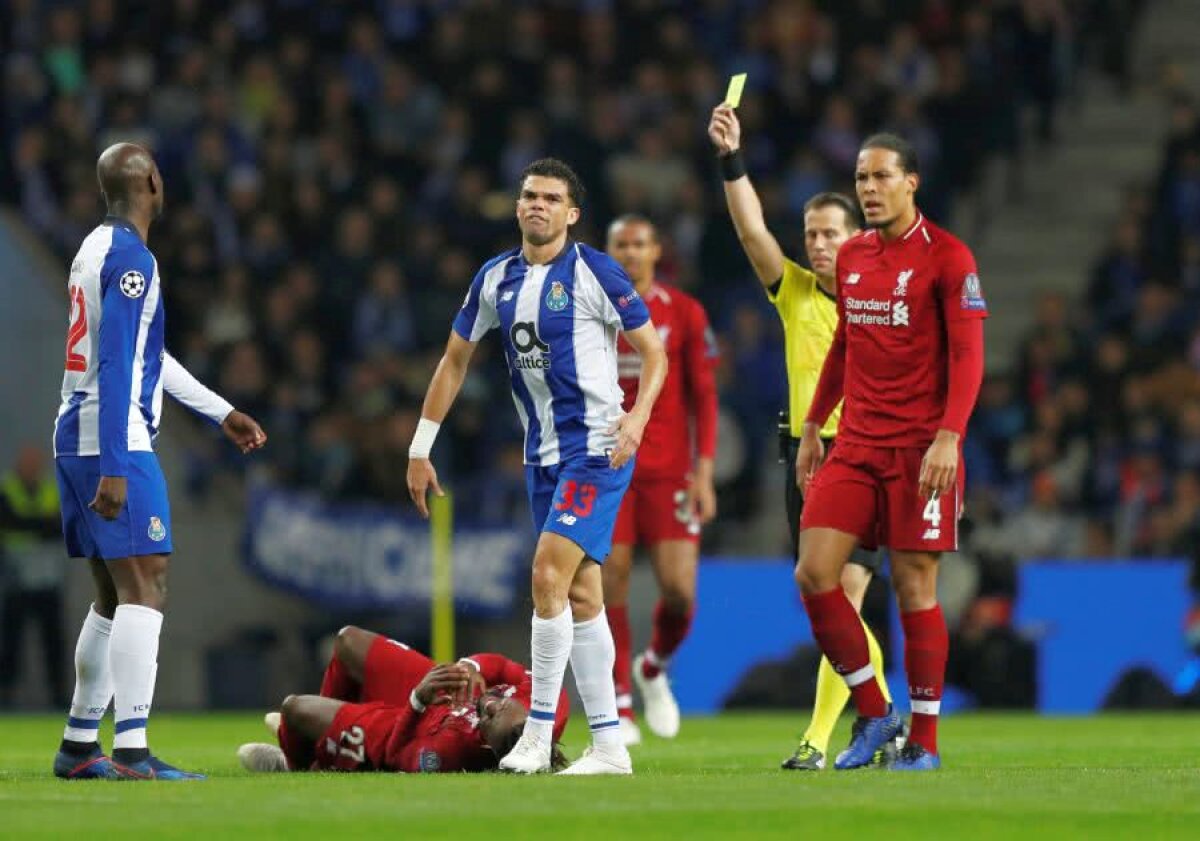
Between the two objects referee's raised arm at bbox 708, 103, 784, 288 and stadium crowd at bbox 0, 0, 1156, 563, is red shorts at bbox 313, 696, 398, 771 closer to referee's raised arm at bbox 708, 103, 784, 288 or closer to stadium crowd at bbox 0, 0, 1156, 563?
referee's raised arm at bbox 708, 103, 784, 288

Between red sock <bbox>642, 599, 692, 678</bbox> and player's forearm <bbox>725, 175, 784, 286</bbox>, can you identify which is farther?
red sock <bbox>642, 599, 692, 678</bbox>

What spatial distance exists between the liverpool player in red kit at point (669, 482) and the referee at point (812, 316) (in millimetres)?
1842

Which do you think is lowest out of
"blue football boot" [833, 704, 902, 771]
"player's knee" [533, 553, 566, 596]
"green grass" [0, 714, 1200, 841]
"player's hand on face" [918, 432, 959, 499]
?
"green grass" [0, 714, 1200, 841]

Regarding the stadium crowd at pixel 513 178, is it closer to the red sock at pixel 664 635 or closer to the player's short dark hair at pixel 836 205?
the red sock at pixel 664 635

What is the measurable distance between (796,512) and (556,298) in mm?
2019

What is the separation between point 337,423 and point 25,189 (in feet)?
11.7

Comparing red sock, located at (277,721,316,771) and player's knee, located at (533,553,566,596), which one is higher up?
player's knee, located at (533,553,566,596)

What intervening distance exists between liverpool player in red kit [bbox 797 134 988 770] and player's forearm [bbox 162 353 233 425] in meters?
2.37

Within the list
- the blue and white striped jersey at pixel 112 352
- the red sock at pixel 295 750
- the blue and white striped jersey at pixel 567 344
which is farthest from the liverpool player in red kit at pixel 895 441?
the blue and white striped jersey at pixel 112 352

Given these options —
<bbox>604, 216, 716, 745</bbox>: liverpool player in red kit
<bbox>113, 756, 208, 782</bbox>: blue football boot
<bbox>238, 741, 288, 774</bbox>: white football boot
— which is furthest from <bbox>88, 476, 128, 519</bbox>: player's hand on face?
<bbox>604, 216, 716, 745</bbox>: liverpool player in red kit

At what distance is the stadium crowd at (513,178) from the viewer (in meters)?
19.0

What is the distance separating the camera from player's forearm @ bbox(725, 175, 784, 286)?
9.88 m

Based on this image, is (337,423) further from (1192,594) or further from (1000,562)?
(1192,594)

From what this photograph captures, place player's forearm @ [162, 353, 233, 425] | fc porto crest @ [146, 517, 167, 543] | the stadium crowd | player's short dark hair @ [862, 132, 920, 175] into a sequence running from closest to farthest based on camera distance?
fc porto crest @ [146, 517, 167, 543] < player's short dark hair @ [862, 132, 920, 175] < player's forearm @ [162, 353, 233, 425] < the stadium crowd
